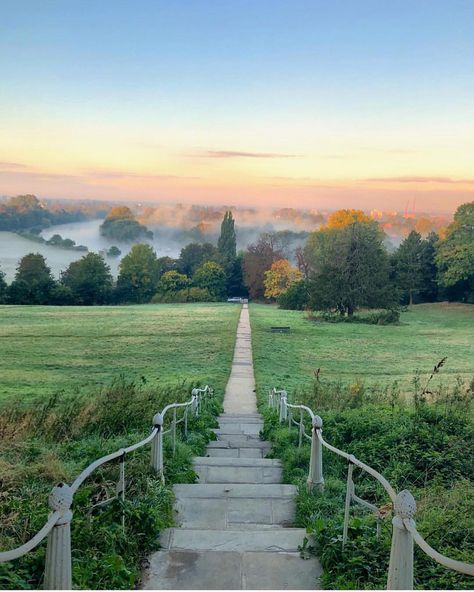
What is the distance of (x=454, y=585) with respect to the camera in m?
3.27

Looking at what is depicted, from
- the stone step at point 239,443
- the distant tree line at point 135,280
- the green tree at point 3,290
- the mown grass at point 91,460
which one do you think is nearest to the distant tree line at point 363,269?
the distant tree line at point 135,280

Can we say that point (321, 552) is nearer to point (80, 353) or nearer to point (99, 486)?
point (99, 486)

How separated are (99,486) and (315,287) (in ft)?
128

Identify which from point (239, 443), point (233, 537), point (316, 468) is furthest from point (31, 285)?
point (233, 537)

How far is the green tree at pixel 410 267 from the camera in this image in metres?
54.4

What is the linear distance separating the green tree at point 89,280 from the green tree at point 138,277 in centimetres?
186

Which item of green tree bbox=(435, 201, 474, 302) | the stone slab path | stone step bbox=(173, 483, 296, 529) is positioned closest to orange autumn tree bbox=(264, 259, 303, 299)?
green tree bbox=(435, 201, 474, 302)

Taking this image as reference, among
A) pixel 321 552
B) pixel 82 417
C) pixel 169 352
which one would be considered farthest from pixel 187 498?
pixel 169 352

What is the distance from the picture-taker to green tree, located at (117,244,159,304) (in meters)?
69.2

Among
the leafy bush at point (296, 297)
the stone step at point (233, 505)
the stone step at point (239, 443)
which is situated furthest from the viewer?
the leafy bush at point (296, 297)

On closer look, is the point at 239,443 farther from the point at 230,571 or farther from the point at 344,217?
the point at 344,217

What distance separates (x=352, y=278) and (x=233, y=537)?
129 ft

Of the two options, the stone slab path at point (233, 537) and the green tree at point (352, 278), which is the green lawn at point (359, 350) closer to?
the green tree at point (352, 278)

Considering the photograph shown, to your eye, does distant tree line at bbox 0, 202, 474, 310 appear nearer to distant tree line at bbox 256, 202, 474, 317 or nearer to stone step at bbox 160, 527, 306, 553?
distant tree line at bbox 256, 202, 474, 317
